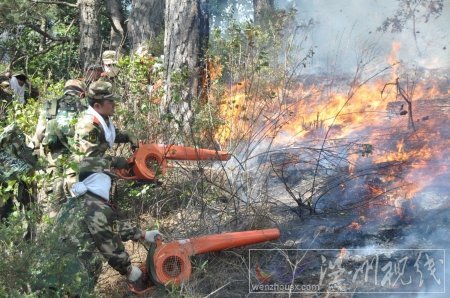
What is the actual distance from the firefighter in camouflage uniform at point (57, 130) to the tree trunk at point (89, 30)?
17.4 ft

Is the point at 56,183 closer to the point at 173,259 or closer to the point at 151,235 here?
the point at 151,235

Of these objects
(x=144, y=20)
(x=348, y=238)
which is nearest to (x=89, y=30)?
(x=144, y=20)

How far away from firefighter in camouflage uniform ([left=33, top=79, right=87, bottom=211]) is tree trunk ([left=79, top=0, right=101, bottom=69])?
17.4ft

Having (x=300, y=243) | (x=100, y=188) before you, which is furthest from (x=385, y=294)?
(x=100, y=188)

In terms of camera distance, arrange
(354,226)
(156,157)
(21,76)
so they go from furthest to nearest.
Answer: (21,76)
(156,157)
(354,226)

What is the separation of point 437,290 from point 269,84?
3265 millimetres

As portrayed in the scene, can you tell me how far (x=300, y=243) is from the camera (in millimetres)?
5555

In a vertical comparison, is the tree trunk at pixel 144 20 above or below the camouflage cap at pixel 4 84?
above

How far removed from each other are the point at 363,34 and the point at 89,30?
5.51 meters

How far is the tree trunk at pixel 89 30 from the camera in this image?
38.4 ft

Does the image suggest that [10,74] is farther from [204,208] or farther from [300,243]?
[300,243]

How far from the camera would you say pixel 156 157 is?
625cm

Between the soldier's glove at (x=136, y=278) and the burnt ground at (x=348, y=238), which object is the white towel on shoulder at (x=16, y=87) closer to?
the burnt ground at (x=348, y=238)

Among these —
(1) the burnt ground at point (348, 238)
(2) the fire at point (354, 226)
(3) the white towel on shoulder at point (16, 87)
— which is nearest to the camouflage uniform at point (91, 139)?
(1) the burnt ground at point (348, 238)
